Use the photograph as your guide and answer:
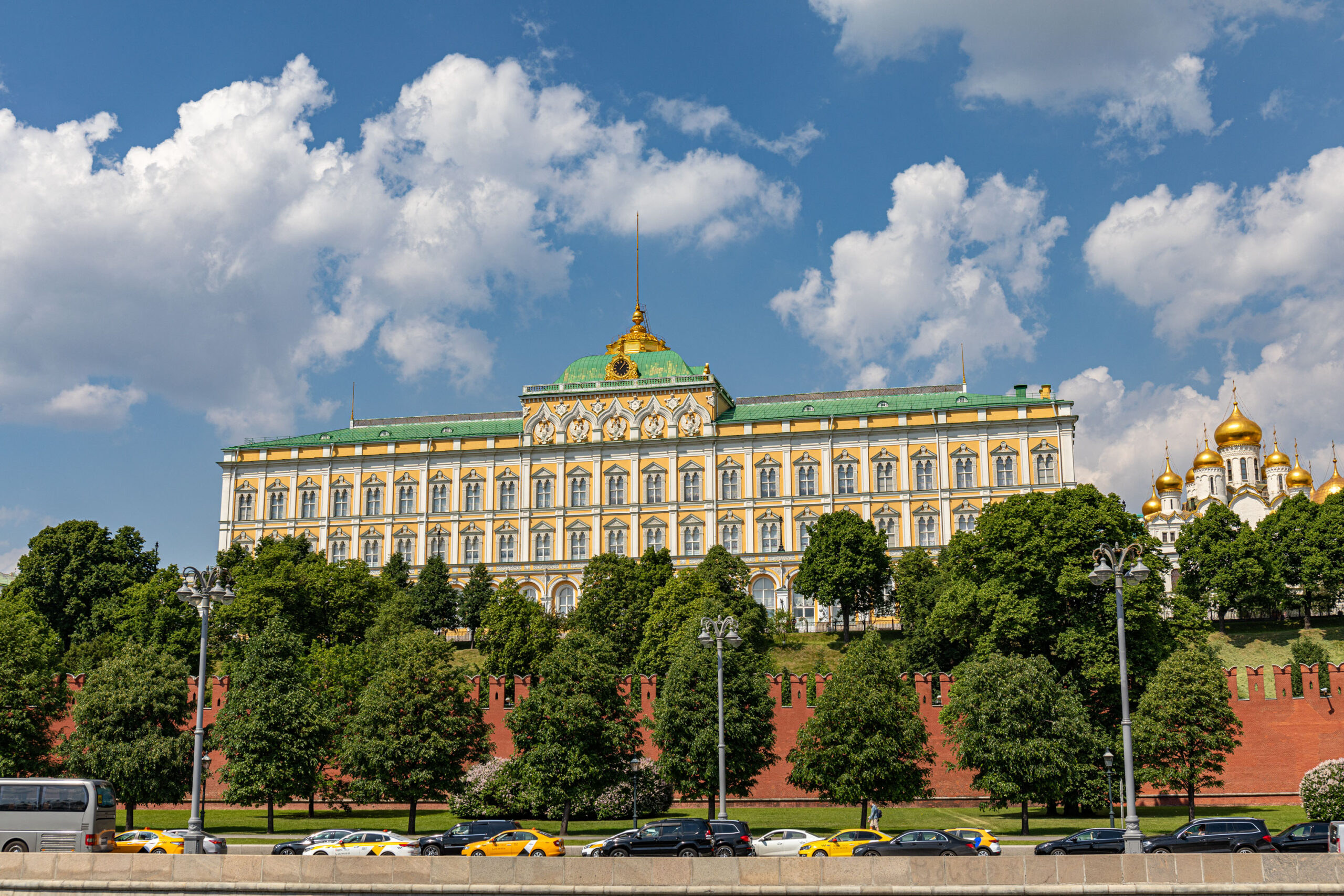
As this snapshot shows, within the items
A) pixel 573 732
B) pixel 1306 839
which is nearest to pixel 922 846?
pixel 1306 839

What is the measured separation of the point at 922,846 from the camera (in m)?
35.0

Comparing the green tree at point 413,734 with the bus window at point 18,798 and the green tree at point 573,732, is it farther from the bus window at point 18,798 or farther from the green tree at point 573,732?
the bus window at point 18,798

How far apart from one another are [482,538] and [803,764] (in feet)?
219

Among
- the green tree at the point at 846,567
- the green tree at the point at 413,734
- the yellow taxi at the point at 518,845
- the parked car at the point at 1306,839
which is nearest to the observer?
the parked car at the point at 1306,839

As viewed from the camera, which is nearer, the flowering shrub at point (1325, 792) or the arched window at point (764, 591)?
the flowering shrub at point (1325, 792)

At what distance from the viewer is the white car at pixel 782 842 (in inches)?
1501

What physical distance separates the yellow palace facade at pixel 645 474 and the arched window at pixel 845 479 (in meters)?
0.10

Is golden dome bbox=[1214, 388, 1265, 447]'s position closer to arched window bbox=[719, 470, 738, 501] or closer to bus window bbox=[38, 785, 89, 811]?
arched window bbox=[719, 470, 738, 501]

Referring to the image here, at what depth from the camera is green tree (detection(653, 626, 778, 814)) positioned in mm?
49031

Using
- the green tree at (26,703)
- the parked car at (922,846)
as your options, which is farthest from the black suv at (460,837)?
the green tree at (26,703)

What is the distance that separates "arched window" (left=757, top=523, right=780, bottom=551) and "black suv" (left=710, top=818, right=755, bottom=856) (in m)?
68.6

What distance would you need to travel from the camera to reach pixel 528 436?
113 m

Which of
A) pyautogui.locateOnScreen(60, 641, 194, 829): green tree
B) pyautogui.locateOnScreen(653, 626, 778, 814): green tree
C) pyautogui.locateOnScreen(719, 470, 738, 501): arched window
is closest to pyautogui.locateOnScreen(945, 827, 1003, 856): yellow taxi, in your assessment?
pyautogui.locateOnScreen(653, 626, 778, 814): green tree

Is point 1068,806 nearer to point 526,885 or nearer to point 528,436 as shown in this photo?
point 526,885
